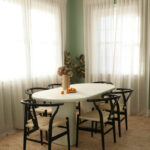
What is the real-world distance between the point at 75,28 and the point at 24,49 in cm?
196

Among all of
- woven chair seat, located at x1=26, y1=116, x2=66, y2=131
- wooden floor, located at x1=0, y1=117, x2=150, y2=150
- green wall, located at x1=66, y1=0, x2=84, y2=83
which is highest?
green wall, located at x1=66, y1=0, x2=84, y2=83

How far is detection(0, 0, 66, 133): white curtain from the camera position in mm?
3796

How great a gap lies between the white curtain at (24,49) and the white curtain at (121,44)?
89 centimetres

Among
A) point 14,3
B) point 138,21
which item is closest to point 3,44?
point 14,3

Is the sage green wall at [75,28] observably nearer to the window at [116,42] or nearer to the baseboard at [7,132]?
the window at [116,42]

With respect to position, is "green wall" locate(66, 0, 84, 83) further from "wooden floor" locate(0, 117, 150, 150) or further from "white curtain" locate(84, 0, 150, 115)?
"wooden floor" locate(0, 117, 150, 150)

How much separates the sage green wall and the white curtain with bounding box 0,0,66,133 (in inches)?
23.5

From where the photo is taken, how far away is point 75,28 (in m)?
5.65

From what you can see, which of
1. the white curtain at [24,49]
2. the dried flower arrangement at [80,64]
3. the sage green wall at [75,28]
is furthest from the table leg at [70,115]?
the sage green wall at [75,28]

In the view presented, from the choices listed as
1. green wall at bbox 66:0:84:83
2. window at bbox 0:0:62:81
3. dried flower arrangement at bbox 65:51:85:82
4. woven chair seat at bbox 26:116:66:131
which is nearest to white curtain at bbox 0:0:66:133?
window at bbox 0:0:62:81

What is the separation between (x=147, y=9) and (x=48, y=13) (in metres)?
2.20

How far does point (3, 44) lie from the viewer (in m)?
3.75

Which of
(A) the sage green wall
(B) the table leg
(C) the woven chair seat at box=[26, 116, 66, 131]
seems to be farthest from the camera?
(A) the sage green wall

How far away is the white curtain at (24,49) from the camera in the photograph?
12.5 feet
